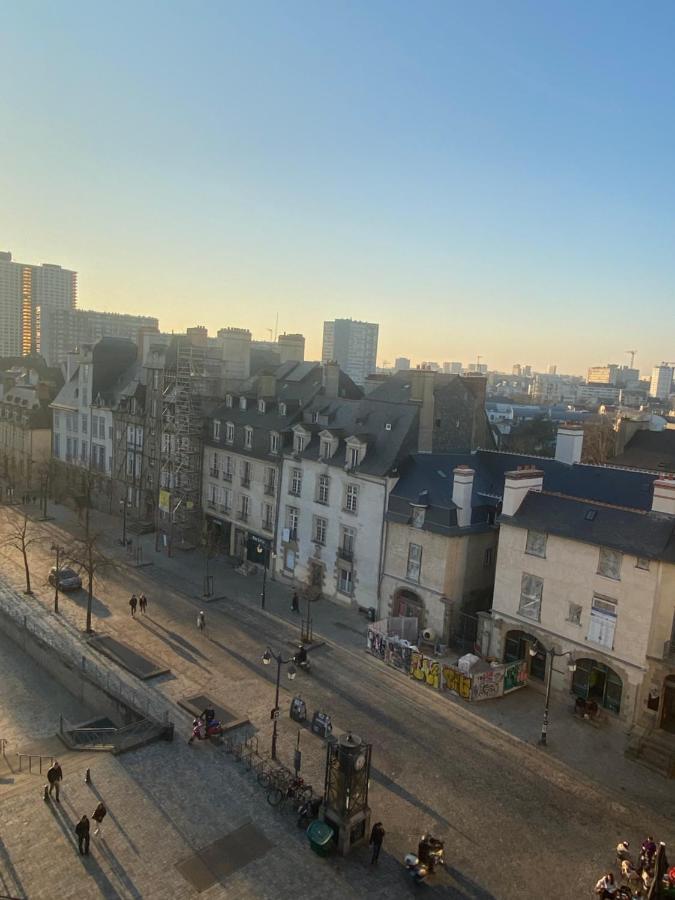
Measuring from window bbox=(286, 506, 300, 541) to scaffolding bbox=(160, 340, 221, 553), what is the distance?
1091 centimetres

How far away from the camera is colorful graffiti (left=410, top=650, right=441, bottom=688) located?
1275 inches

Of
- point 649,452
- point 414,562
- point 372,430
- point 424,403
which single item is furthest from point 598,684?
point 649,452

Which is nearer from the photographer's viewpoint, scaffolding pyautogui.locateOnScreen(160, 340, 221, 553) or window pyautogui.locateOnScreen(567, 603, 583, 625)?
window pyautogui.locateOnScreen(567, 603, 583, 625)

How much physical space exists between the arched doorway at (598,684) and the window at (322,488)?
19.1m

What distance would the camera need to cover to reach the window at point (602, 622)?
2984cm

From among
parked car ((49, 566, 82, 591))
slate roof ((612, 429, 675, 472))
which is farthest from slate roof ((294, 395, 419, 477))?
slate roof ((612, 429, 675, 472))

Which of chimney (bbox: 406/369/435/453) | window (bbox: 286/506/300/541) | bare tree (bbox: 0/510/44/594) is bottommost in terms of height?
bare tree (bbox: 0/510/44/594)

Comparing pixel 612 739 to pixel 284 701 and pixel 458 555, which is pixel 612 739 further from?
pixel 284 701

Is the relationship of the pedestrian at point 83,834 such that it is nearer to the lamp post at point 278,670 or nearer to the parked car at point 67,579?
the lamp post at point 278,670

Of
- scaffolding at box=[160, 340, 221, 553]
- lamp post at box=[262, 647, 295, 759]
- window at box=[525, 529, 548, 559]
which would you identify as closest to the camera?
lamp post at box=[262, 647, 295, 759]

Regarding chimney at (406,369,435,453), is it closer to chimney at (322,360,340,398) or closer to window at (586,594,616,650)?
chimney at (322,360,340,398)

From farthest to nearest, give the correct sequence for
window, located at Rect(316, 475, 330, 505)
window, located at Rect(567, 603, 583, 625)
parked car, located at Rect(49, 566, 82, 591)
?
window, located at Rect(316, 475, 330, 505) < parked car, located at Rect(49, 566, 82, 591) < window, located at Rect(567, 603, 583, 625)

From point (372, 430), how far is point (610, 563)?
18.5 m

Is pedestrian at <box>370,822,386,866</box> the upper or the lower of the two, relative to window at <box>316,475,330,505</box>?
lower
